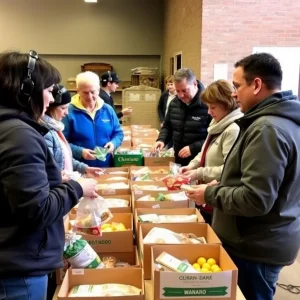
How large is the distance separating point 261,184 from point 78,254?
2.45ft

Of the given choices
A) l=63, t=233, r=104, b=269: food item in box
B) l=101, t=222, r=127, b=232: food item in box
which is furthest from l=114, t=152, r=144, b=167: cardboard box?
l=63, t=233, r=104, b=269: food item in box

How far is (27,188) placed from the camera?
1047 mm

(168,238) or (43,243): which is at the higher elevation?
(43,243)

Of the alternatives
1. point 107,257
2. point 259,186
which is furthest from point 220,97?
point 107,257

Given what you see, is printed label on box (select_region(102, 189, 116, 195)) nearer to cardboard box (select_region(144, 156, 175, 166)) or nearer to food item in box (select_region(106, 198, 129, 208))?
food item in box (select_region(106, 198, 129, 208))

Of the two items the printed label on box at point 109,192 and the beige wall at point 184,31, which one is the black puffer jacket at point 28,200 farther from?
the beige wall at point 184,31

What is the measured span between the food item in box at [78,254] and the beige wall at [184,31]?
14.2ft

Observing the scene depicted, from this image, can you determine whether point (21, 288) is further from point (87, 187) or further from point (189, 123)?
point (189, 123)

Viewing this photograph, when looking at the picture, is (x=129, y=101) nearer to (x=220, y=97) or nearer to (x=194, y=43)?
(x=194, y=43)

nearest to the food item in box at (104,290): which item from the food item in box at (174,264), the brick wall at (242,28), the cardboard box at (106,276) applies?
the cardboard box at (106,276)

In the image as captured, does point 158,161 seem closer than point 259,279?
No

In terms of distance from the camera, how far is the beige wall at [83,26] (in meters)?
9.67

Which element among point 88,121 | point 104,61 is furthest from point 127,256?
point 104,61

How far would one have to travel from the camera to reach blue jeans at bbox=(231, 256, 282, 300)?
153 cm
